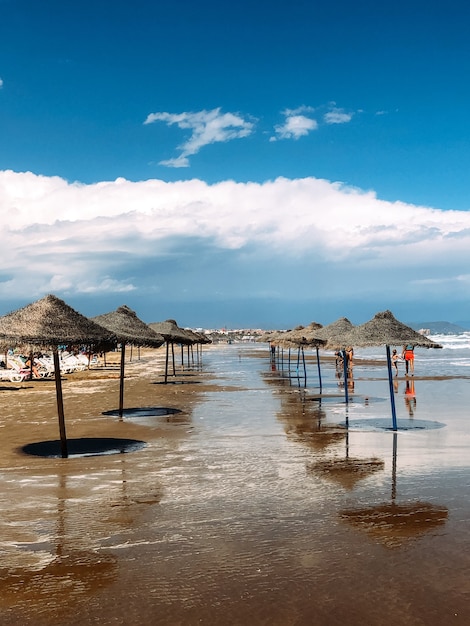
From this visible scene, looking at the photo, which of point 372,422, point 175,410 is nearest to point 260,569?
point 372,422

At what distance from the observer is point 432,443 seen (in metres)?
11.3

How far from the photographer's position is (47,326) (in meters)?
9.92

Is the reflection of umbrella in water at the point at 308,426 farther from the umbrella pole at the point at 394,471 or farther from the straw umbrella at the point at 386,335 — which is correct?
the straw umbrella at the point at 386,335

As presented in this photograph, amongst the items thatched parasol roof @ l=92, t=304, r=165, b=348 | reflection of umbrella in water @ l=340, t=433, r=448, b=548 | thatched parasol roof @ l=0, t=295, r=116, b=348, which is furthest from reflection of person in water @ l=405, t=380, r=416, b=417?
thatched parasol roof @ l=0, t=295, r=116, b=348

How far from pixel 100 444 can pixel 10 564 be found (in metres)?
5.99

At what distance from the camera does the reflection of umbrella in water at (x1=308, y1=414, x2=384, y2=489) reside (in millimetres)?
8625

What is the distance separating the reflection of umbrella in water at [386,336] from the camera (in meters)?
12.7

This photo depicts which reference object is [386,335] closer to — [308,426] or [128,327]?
[308,426]

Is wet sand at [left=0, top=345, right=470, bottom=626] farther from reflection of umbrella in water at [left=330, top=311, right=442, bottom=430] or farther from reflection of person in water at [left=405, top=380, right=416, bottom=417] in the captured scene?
reflection of person in water at [left=405, top=380, right=416, bottom=417]

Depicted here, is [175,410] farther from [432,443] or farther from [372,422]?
[432,443]

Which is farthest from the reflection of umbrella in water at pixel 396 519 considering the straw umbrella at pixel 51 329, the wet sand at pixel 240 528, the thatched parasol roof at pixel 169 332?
the thatched parasol roof at pixel 169 332

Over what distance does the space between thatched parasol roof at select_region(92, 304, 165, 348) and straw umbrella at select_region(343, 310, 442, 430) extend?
4.70 m

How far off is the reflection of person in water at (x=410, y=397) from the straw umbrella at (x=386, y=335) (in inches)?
128

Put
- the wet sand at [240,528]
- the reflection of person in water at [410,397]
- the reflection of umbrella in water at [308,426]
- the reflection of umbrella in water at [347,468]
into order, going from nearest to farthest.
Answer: the wet sand at [240,528] → the reflection of umbrella in water at [347,468] → the reflection of umbrella in water at [308,426] → the reflection of person in water at [410,397]
